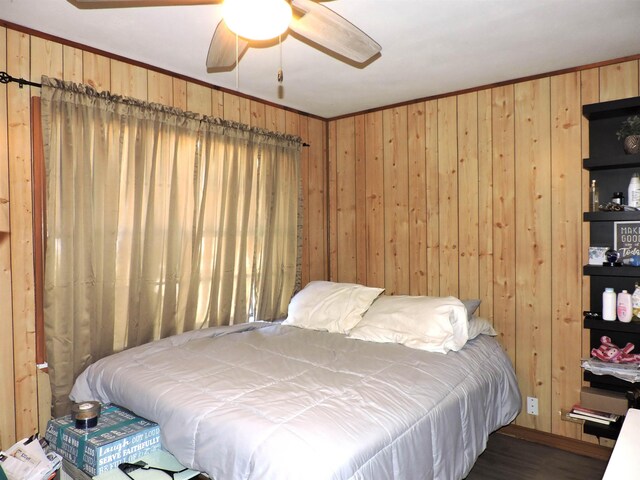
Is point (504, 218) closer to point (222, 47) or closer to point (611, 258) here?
point (611, 258)

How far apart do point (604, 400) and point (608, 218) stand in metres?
1.06

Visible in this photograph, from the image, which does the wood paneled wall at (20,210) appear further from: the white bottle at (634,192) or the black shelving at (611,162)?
the white bottle at (634,192)

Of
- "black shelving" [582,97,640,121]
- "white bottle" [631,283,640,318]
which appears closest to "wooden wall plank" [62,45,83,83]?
"black shelving" [582,97,640,121]

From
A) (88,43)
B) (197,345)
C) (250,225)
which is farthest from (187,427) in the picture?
(88,43)

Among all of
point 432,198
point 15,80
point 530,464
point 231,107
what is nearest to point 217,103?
point 231,107

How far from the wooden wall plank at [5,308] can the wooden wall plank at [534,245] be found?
3.09m

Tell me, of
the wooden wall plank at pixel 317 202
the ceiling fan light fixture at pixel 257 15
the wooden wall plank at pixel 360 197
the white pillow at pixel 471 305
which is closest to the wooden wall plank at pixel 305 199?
the wooden wall plank at pixel 317 202

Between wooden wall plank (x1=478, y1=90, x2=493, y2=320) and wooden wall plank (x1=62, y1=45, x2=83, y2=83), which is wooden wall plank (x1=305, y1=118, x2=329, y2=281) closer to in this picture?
wooden wall plank (x1=478, y1=90, x2=493, y2=320)

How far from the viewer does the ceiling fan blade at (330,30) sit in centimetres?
162

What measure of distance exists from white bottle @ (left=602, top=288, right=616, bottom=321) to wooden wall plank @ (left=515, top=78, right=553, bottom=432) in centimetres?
39

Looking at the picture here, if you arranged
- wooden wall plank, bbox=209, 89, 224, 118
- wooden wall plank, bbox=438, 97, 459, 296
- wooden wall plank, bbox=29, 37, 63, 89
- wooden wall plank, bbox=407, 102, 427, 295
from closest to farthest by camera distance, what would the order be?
wooden wall plank, bbox=29, 37, 63, 89 < wooden wall plank, bbox=209, 89, 224, 118 < wooden wall plank, bbox=438, 97, 459, 296 < wooden wall plank, bbox=407, 102, 427, 295

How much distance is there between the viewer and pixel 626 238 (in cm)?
271

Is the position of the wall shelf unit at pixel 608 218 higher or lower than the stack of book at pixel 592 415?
higher

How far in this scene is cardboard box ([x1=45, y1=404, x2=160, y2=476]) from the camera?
1.76m
